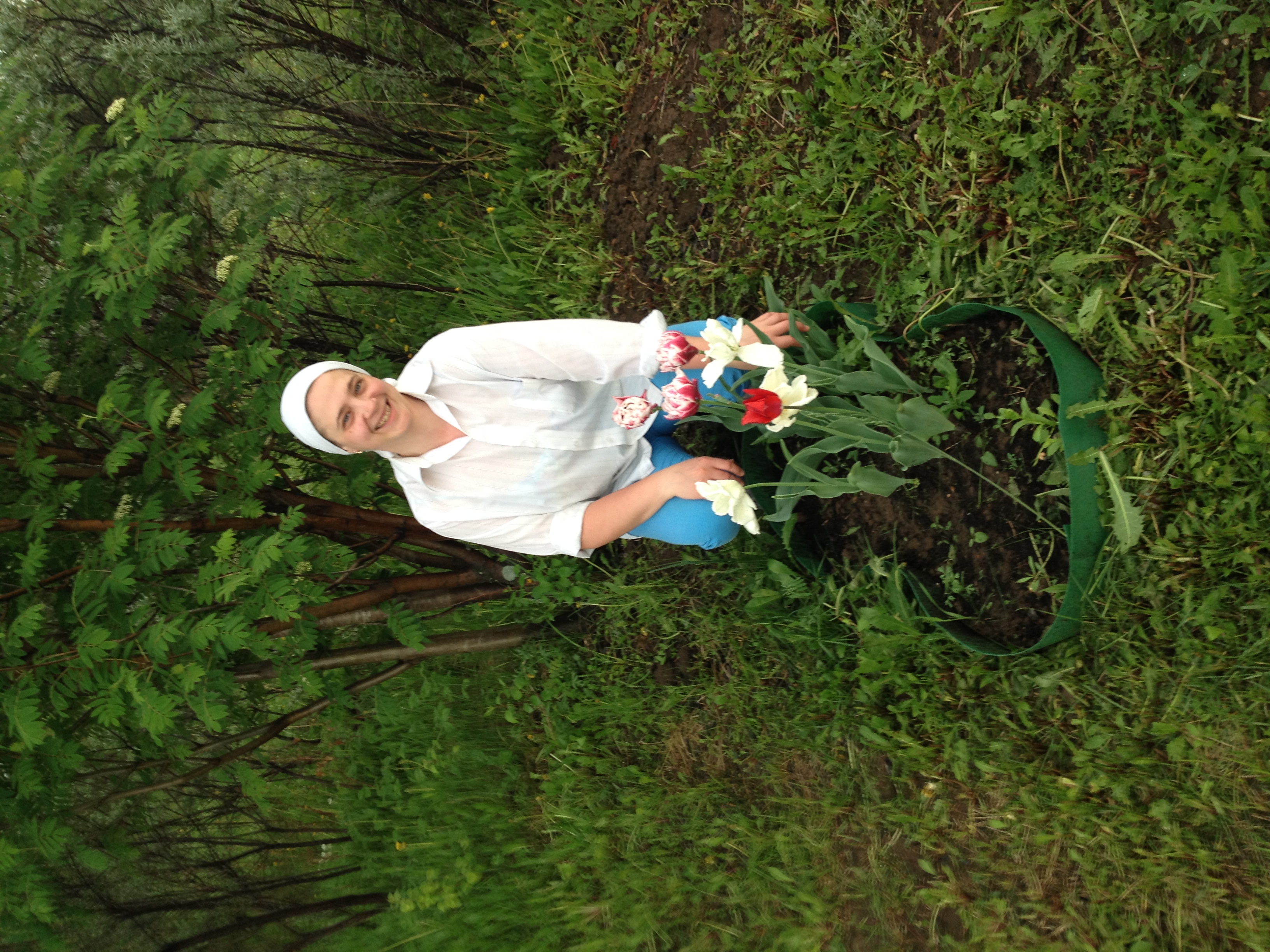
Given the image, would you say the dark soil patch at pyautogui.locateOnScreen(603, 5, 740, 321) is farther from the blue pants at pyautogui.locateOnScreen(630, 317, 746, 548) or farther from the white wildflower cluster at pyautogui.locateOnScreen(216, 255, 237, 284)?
the white wildflower cluster at pyautogui.locateOnScreen(216, 255, 237, 284)

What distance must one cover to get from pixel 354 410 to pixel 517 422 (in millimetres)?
454

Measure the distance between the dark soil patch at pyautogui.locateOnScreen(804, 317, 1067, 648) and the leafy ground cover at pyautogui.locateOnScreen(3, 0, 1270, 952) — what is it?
0.04 metres

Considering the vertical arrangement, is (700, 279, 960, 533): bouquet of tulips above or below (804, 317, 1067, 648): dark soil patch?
above

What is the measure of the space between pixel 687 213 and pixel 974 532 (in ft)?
5.63

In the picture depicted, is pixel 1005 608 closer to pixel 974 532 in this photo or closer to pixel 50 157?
pixel 974 532

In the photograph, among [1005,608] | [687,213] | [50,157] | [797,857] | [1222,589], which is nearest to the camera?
[1222,589]

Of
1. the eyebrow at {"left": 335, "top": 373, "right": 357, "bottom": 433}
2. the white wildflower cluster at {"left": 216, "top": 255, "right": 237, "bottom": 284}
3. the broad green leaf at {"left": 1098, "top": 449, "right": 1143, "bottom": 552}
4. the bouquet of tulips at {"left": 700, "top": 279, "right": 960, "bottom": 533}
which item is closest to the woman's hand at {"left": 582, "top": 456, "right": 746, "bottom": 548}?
the bouquet of tulips at {"left": 700, "top": 279, "right": 960, "bottom": 533}

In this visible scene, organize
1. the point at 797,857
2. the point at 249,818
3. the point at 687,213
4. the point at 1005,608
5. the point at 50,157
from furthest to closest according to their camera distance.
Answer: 1. the point at 249,818
2. the point at 687,213
3. the point at 797,857
4. the point at 50,157
5. the point at 1005,608

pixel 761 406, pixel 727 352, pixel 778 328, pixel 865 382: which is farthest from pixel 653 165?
pixel 761 406

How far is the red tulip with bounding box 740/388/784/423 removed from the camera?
1.72 m

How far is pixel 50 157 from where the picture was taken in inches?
91.7

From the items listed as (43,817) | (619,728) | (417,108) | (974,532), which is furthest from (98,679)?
(417,108)

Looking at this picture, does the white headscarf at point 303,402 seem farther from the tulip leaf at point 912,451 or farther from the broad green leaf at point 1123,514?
the broad green leaf at point 1123,514

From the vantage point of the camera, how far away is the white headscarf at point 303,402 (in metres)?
2.01
